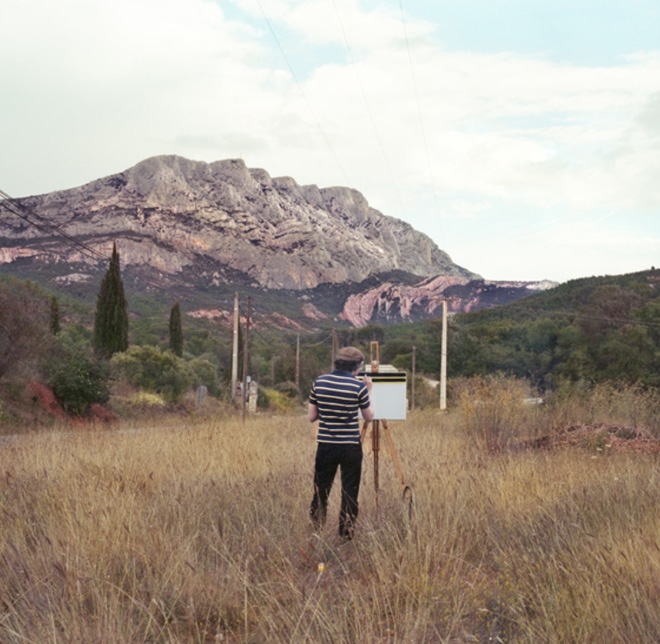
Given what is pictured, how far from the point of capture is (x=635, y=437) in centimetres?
1335

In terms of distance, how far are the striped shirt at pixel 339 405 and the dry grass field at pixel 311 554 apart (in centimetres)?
96

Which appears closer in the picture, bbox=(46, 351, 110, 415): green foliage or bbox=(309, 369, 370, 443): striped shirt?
bbox=(309, 369, 370, 443): striped shirt

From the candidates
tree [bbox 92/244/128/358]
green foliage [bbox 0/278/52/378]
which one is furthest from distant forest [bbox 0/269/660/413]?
tree [bbox 92/244/128/358]

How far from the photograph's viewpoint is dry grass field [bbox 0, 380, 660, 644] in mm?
4031

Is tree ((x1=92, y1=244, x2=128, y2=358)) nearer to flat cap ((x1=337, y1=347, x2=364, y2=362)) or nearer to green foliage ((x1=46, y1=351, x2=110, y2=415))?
green foliage ((x1=46, y1=351, x2=110, y2=415))

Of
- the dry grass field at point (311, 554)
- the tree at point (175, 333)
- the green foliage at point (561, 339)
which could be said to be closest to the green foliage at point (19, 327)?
the dry grass field at point (311, 554)

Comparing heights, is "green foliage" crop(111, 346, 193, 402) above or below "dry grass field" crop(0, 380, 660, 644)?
below

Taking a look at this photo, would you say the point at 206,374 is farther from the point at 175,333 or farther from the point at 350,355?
the point at 350,355

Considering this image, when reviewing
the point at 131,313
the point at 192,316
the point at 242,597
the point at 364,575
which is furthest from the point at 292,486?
the point at 192,316

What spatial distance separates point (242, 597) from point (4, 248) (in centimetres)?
10697

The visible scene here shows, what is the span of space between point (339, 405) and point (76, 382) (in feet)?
76.1

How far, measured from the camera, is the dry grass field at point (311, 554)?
403 centimetres

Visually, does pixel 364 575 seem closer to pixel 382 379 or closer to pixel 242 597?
pixel 242 597

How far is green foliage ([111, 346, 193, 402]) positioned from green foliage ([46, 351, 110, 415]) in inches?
311
